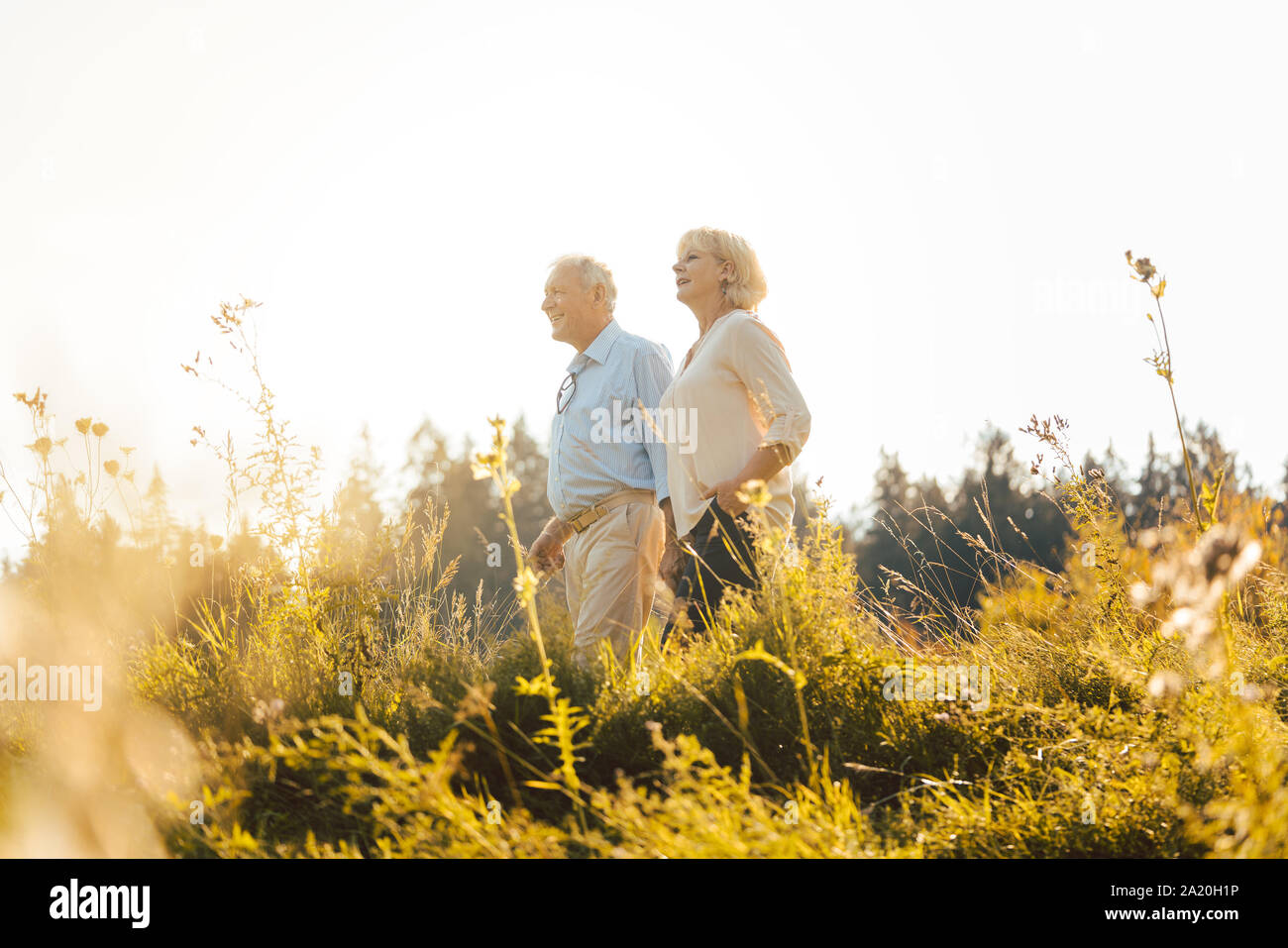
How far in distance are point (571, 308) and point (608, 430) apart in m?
0.77

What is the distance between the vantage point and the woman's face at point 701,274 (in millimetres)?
4098

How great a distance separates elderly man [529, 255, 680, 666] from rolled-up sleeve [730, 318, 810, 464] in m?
0.56

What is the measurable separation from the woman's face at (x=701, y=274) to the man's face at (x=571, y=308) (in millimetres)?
824

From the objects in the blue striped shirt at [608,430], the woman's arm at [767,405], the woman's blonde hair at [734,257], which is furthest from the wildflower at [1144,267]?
the blue striped shirt at [608,430]

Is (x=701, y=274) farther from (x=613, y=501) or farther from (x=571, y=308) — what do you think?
(x=613, y=501)

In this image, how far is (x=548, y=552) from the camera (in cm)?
464

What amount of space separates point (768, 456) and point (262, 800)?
6.78ft

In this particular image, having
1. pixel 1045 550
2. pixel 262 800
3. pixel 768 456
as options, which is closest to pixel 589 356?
pixel 768 456

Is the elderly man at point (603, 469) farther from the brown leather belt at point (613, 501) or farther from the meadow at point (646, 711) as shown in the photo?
the meadow at point (646, 711)

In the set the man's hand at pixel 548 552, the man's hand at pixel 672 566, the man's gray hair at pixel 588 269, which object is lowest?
the man's hand at pixel 672 566

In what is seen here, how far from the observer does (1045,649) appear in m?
3.25

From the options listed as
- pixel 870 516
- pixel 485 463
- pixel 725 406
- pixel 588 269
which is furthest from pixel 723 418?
pixel 870 516

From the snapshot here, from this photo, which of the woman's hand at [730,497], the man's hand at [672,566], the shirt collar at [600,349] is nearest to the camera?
the woman's hand at [730,497]
